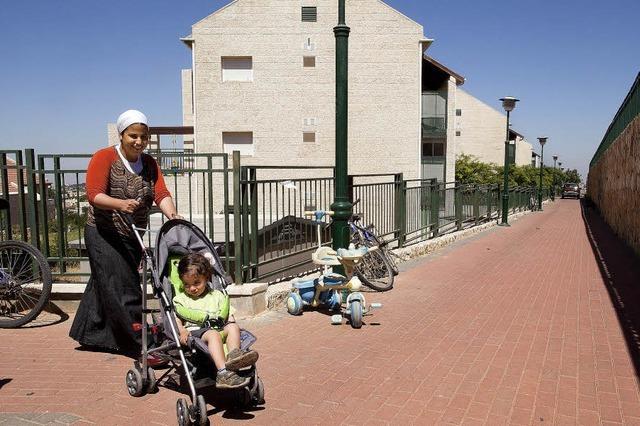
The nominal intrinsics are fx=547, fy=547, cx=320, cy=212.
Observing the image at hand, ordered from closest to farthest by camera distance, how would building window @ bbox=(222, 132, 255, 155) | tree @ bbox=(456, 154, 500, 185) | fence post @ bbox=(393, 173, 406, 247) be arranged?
fence post @ bbox=(393, 173, 406, 247), building window @ bbox=(222, 132, 255, 155), tree @ bbox=(456, 154, 500, 185)

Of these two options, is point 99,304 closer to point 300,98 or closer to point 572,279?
point 572,279

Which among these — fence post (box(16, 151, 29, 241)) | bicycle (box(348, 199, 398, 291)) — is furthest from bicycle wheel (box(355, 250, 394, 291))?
fence post (box(16, 151, 29, 241))

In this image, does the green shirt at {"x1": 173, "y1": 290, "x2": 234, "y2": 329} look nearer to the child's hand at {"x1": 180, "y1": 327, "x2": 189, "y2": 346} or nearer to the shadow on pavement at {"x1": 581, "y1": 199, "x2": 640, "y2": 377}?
the child's hand at {"x1": 180, "y1": 327, "x2": 189, "y2": 346}

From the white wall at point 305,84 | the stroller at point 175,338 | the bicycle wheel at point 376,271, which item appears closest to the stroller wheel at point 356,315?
the bicycle wheel at point 376,271

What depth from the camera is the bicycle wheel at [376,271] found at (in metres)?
7.91

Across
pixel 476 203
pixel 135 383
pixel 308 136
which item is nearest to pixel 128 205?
pixel 135 383

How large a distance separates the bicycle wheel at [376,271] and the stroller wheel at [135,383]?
435cm

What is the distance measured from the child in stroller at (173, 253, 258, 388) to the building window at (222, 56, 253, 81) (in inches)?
1020

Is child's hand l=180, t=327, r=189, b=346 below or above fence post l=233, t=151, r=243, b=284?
below

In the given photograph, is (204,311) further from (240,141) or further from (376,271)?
(240,141)

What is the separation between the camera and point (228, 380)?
3.40m

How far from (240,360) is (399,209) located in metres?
Result: 7.91

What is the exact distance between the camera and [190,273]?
3.80 m

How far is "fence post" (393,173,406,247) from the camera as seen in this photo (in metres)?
10.9
